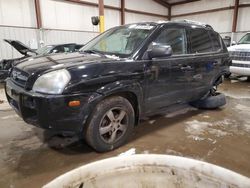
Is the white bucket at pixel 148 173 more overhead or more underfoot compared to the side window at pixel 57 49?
more underfoot

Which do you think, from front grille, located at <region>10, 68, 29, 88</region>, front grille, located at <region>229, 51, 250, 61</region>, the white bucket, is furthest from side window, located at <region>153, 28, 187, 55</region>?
front grille, located at <region>229, 51, 250, 61</region>

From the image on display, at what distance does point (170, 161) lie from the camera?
3.82 feet

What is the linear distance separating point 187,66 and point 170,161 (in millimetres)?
2370

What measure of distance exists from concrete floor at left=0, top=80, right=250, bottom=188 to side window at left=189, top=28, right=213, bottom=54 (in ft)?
3.82

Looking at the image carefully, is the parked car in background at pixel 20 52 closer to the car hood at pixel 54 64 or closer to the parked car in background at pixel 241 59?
the car hood at pixel 54 64

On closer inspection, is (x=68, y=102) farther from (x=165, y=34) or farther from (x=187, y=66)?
(x=187, y=66)

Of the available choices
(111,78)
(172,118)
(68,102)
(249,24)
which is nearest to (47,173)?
(68,102)

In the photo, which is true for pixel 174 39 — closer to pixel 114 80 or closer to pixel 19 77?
pixel 114 80

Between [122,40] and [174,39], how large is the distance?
0.77 meters

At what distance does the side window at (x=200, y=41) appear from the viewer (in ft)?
11.5

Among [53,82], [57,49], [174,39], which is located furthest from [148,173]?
[57,49]

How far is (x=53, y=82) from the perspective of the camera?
2.13 metres

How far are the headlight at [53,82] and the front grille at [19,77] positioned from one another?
223mm

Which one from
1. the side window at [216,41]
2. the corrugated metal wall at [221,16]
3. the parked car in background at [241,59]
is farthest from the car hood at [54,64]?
the corrugated metal wall at [221,16]
